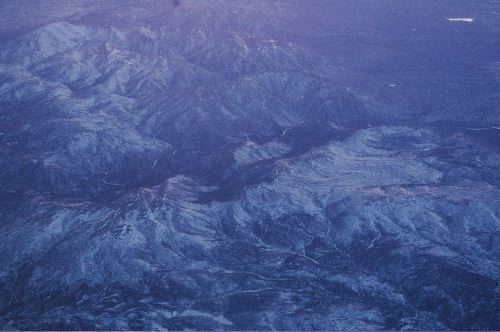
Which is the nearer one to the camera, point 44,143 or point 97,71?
point 44,143

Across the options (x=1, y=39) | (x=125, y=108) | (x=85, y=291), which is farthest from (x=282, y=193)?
A: (x=1, y=39)

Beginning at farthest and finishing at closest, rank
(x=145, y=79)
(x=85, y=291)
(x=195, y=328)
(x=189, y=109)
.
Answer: (x=145, y=79), (x=189, y=109), (x=85, y=291), (x=195, y=328)

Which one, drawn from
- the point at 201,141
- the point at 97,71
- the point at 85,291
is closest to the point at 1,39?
the point at 97,71

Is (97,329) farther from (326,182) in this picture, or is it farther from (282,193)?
(326,182)

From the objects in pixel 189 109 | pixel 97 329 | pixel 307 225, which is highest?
pixel 189 109

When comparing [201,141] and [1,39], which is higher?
[1,39]

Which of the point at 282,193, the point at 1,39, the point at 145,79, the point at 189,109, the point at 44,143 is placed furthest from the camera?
the point at 1,39

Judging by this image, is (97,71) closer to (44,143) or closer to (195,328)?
(44,143)
